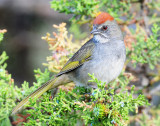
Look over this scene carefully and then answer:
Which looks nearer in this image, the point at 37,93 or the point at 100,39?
the point at 37,93

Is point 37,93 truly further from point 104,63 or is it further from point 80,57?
point 104,63

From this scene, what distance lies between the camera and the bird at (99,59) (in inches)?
142

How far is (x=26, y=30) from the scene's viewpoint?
7.00m

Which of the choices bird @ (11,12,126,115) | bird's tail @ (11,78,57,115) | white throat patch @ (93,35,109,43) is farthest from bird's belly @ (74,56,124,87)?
bird's tail @ (11,78,57,115)

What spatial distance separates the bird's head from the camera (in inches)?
147

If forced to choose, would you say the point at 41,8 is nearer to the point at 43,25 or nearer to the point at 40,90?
the point at 43,25

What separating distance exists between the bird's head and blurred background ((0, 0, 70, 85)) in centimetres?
300

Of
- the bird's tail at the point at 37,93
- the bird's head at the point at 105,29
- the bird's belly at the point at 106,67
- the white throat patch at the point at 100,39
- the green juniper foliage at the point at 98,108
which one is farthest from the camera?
the white throat patch at the point at 100,39

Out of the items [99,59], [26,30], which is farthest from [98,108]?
[26,30]

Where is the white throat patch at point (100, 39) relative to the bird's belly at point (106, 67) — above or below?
above

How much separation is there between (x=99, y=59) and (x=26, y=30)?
379 cm

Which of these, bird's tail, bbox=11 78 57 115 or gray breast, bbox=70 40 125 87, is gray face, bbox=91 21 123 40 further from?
bird's tail, bbox=11 78 57 115

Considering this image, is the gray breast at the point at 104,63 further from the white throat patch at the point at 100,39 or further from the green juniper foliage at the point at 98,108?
the green juniper foliage at the point at 98,108

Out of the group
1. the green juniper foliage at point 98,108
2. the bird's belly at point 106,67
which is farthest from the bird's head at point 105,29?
the green juniper foliage at point 98,108
